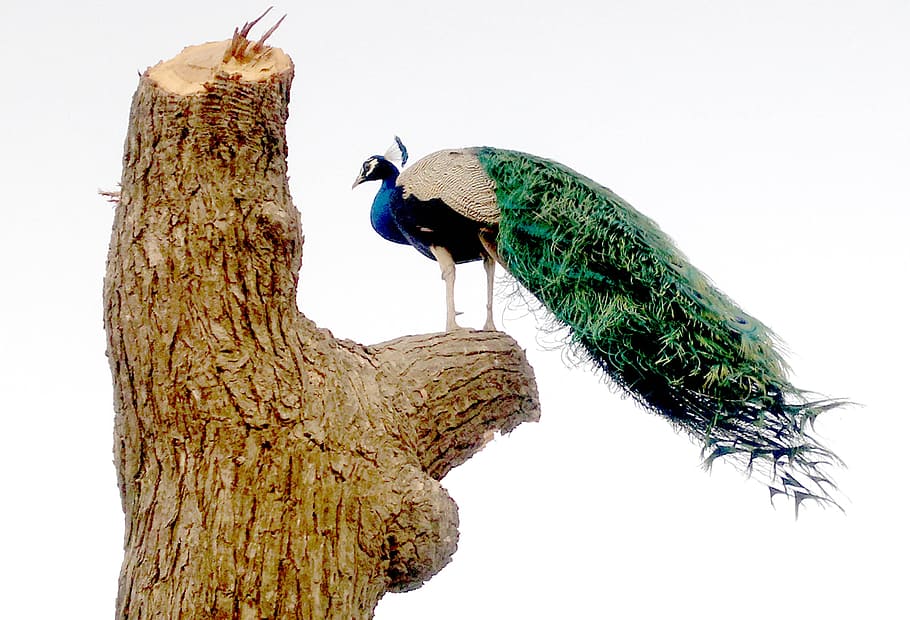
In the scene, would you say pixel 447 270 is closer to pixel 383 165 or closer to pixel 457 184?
pixel 457 184

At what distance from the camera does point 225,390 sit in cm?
194

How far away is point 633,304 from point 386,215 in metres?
0.74

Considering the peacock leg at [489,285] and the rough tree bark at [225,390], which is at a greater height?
the peacock leg at [489,285]

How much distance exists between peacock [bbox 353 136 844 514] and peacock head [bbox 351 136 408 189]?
168 millimetres

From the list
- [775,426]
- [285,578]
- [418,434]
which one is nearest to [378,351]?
[418,434]

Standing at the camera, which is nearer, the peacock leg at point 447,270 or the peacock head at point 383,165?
the peacock leg at point 447,270

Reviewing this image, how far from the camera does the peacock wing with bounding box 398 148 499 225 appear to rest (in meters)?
2.46

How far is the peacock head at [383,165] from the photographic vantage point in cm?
267

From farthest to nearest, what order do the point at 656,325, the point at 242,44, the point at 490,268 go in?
the point at 490,268 → the point at 656,325 → the point at 242,44

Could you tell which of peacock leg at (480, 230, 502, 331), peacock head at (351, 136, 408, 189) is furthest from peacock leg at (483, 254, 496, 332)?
peacock head at (351, 136, 408, 189)

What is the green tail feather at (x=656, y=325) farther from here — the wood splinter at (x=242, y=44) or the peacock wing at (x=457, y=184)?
the wood splinter at (x=242, y=44)

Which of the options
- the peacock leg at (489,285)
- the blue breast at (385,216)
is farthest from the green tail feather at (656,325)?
the blue breast at (385,216)

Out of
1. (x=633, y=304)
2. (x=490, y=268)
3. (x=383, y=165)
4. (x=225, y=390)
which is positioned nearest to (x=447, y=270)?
(x=490, y=268)

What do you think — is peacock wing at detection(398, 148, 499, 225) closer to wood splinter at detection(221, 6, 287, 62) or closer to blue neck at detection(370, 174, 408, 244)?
blue neck at detection(370, 174, 408, 244)
